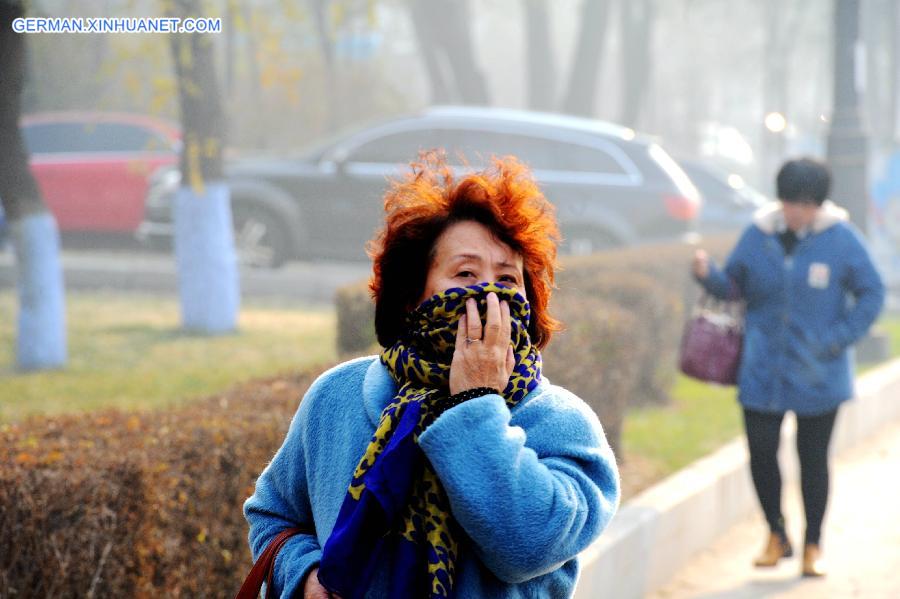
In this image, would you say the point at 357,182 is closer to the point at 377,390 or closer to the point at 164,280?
the point at 164,280

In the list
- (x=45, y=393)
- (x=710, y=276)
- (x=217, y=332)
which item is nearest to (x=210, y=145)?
(x=217, y=332)

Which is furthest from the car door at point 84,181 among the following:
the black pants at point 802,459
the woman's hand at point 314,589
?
the woman's hand at point 314,589

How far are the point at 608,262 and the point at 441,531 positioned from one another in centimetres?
870

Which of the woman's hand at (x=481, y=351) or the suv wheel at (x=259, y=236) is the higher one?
the woman's hand at (x=481, y=351)

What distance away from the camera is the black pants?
6.43 metres

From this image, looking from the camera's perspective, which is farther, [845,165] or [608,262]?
[845,165]

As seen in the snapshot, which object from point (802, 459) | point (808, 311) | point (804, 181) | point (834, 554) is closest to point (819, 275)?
point (808, 311)

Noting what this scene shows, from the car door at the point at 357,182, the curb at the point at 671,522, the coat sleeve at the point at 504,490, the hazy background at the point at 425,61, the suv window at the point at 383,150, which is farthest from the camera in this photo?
the suv window at the point at 383,150

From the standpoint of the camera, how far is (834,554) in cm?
696

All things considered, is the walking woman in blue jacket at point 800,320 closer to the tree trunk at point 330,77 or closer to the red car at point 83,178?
the red car at point 83,178

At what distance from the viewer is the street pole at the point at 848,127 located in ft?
39.9

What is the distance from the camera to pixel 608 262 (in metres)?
10.9

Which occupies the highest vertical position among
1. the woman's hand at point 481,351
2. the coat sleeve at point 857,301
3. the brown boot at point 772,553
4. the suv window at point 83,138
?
the woman's hand at point 481,351

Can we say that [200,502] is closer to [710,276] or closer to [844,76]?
[710,276]
